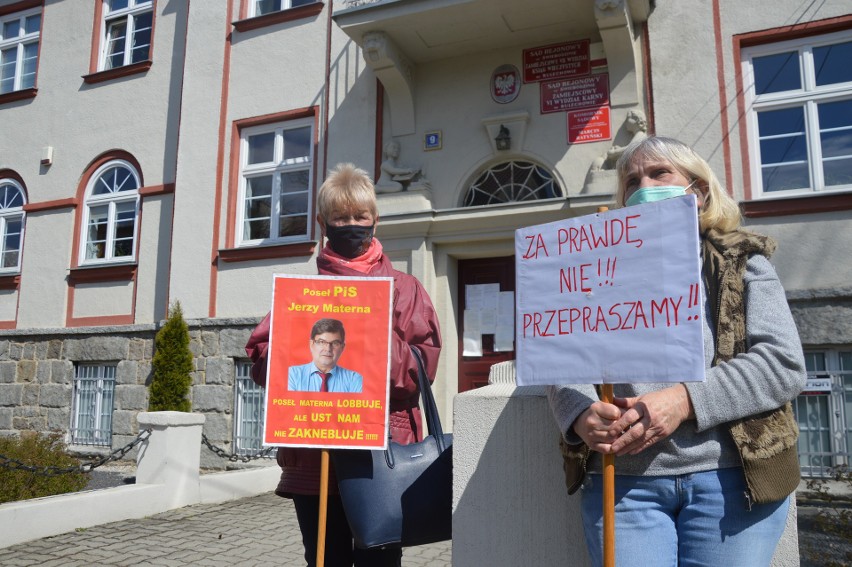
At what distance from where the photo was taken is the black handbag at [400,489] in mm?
2199

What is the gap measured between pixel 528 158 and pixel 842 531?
5564 mm

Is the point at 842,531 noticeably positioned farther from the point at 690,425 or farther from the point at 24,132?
the point at 24,132

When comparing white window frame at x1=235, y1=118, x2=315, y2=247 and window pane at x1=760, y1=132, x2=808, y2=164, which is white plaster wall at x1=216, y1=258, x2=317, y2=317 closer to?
white window frame at x1=235, y1=118, x2=315, y2=247

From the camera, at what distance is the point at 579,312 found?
1.84m

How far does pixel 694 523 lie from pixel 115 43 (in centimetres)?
1294

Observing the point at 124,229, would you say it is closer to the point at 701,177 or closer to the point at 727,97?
the point at 727,97

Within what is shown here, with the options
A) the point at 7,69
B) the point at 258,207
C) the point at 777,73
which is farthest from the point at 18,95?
the point at 777,73

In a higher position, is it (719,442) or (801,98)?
(801,98)

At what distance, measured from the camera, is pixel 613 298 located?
1.79 meters

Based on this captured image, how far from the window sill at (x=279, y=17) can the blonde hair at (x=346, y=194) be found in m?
7.96

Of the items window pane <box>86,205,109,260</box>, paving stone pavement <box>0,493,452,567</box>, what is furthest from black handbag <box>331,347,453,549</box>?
window pane <box>86,205,109,260</box>

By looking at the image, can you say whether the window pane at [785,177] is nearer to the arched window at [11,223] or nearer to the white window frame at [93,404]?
the white window frame at [93,404]

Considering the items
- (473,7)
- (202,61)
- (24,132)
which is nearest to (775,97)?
(473,7)

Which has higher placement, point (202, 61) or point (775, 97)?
point (202, 61)
